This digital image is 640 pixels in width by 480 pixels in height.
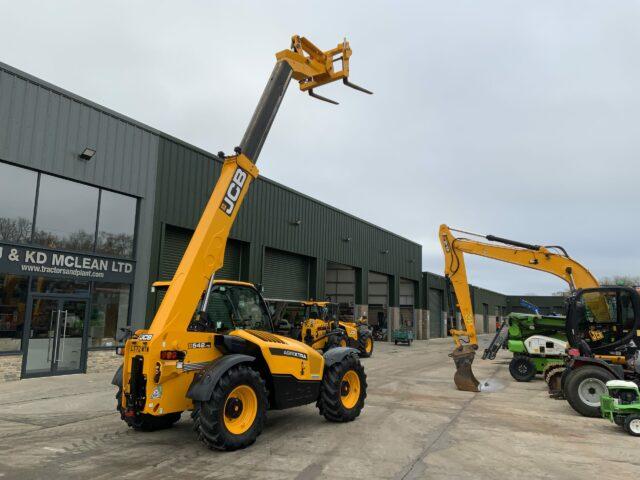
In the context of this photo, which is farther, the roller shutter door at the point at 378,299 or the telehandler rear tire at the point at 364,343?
the roller shutter door at the point at 378,299

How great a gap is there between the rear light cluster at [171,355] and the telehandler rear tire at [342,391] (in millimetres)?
2650


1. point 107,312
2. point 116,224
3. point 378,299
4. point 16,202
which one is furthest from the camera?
point 378,299

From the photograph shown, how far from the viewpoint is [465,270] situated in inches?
557

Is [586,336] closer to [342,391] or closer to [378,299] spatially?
[342,391]

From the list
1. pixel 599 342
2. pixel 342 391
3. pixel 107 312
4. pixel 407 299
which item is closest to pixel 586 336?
pixel 599 342

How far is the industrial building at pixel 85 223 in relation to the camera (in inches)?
484

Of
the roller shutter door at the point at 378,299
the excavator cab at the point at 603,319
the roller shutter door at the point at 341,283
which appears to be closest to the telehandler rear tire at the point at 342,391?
the excavator cab at the point at 603,319

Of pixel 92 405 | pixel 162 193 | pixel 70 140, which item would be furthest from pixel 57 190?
pixel 92 405

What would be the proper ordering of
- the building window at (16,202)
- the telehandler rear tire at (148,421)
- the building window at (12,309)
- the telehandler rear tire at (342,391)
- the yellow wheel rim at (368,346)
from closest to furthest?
1. the telehandler rear tire at (148,421)
2. the telehandler rear tire at (342,391)
3. the building window at (12,309)
4. the building window at (16,202)
5. the yellow wheel rim at (368,346)

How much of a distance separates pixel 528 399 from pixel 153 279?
11.7m

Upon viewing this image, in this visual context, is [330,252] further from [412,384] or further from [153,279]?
[412,384]

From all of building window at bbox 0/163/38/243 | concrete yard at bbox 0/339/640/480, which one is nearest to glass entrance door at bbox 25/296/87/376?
building window at bbox 0/163/38/243

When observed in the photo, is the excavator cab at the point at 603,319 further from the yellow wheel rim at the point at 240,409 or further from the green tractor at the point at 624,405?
the yellow wheel rim at the point at 240,409

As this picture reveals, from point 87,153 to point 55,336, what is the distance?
5245 millimetres
